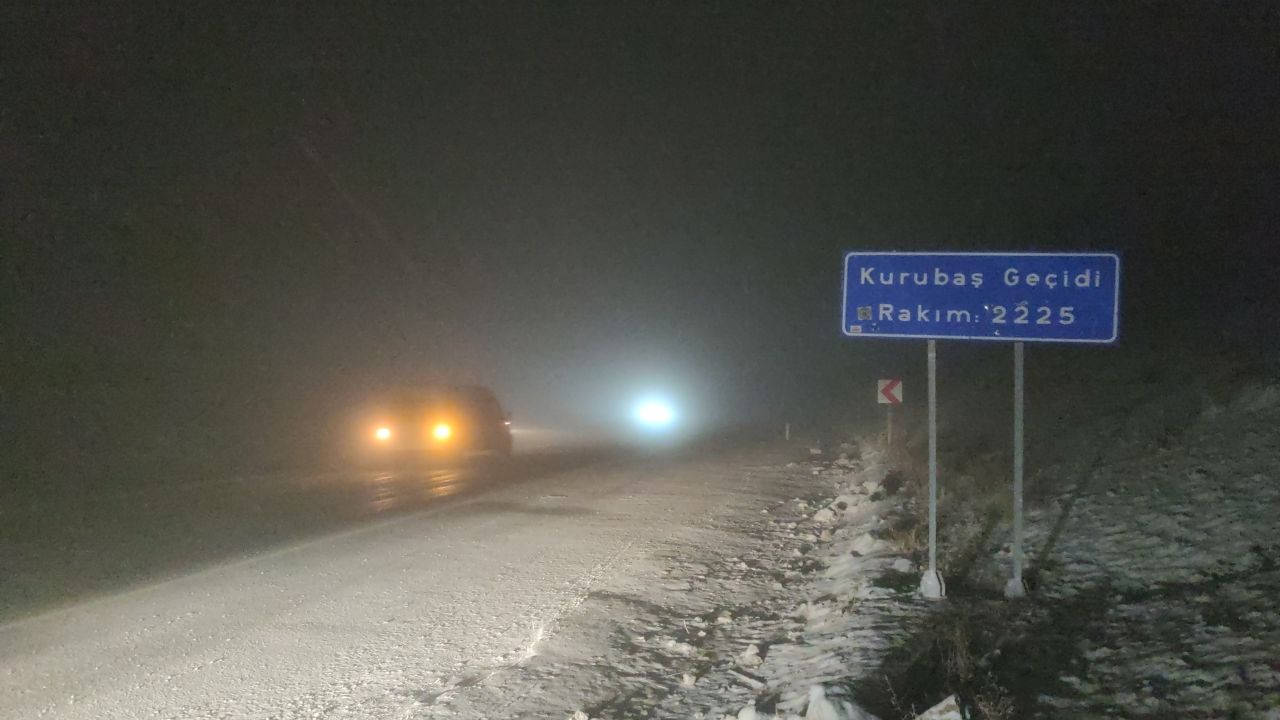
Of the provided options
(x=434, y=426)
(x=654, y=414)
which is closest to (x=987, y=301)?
(x=434, y=426)

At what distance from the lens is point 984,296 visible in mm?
7625

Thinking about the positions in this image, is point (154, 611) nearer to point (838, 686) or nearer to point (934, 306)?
point (838, 686)

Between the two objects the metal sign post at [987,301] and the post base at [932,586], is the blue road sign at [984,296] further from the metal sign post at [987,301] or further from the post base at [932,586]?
the post base at [932,586]

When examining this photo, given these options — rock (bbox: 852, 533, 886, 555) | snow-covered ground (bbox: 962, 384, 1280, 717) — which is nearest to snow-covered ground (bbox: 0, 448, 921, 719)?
rock (bbox: 852, 533, 886, 555)

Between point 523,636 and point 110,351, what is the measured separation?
2589cm

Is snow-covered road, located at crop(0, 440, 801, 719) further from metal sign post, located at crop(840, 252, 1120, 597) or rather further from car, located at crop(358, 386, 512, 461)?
car, located at crop(358, 386, 512, 461)

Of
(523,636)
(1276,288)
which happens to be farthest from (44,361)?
(1276,288)

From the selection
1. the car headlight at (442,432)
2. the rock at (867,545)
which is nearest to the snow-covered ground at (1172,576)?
the rock at (867,545)

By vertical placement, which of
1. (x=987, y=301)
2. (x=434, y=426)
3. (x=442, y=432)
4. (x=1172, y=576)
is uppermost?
(x=987, y=301)

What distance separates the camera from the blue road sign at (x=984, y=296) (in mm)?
7367

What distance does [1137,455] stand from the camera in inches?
472

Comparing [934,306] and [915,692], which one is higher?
[934,306]

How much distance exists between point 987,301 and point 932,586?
2290mm

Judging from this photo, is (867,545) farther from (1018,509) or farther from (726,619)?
(726,619)
